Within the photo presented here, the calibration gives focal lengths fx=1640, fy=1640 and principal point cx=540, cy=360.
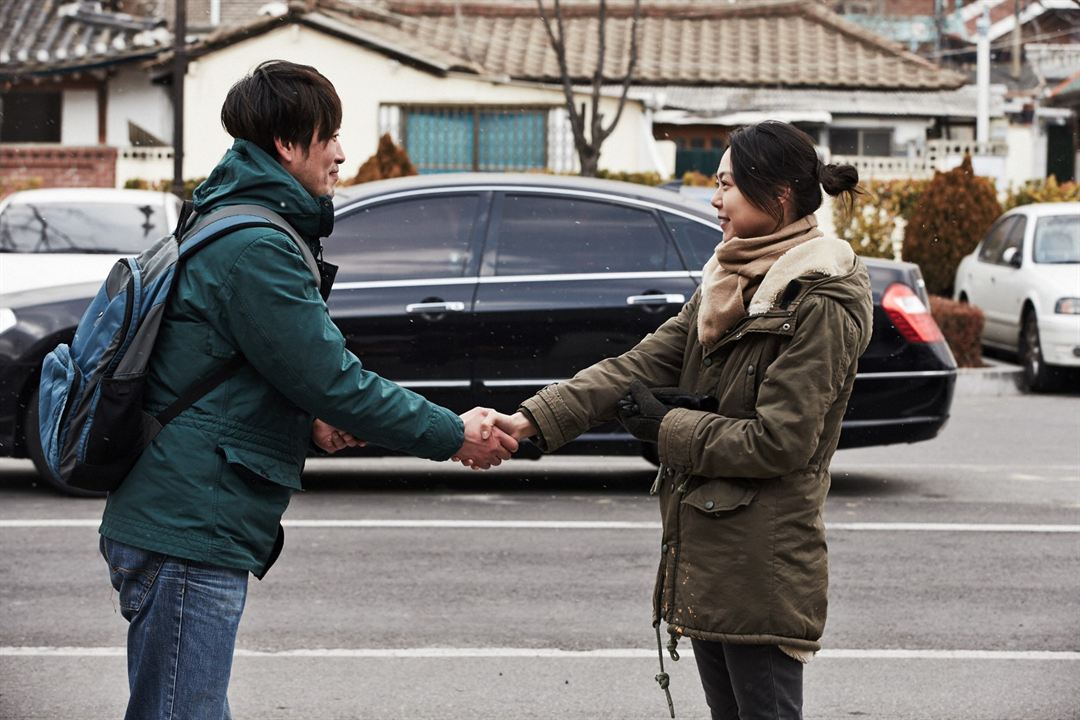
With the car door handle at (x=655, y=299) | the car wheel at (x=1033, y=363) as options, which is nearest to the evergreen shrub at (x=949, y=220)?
the car wheel at (x=1033, y=363)

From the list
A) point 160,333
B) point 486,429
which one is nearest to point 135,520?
point 160,333

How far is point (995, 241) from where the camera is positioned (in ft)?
53.0

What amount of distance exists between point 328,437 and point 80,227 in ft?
30.8

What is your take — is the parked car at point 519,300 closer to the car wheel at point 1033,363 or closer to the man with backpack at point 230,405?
the man with backpack at point 230,405

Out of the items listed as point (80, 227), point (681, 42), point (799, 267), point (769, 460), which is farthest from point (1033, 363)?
point (681, 42)

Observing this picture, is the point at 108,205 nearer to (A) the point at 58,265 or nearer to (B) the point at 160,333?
(A) the point at 58,265

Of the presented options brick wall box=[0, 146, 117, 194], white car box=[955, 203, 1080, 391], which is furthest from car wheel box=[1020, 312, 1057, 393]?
brick wall box=[0, 146, 117, 194]

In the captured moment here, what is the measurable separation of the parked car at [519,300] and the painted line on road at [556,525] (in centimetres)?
67

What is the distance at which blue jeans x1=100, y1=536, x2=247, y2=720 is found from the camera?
3.18 meters

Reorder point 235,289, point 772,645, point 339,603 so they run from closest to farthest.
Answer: point 235,289 < point 772,645 < point 339,603

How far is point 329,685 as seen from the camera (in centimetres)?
541

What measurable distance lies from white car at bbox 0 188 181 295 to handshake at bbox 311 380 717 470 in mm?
8029

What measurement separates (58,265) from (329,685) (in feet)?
22.9

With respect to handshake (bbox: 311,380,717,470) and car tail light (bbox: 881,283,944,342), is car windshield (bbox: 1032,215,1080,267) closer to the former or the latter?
car tail light (bbox: 881,283,944,342)
